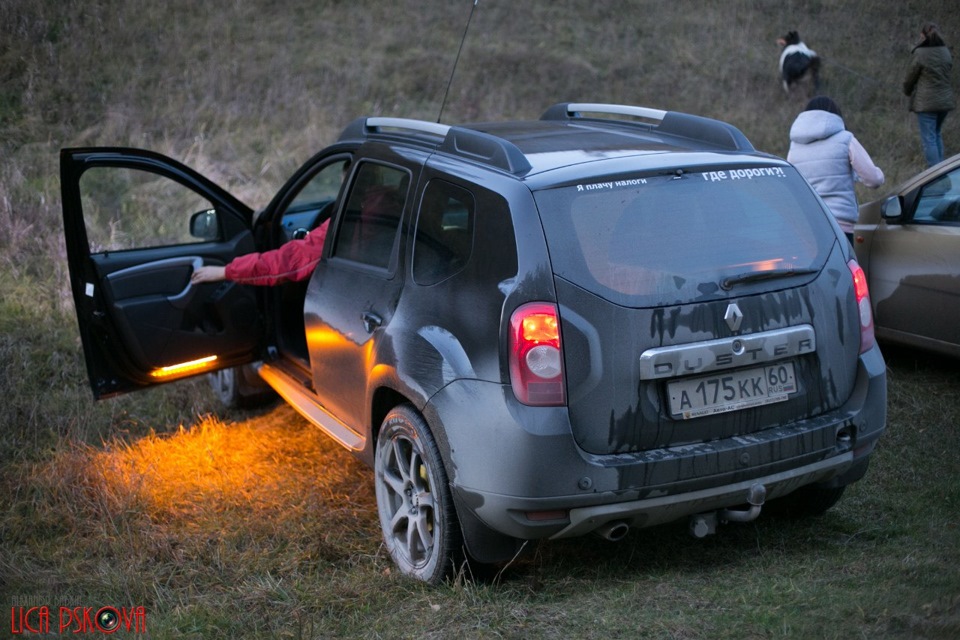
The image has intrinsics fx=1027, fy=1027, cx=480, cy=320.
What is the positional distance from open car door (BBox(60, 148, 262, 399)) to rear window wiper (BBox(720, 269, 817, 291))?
118 inches

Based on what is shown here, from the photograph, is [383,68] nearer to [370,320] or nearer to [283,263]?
[283,263]

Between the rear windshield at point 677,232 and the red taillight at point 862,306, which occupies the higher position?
the rear windshield at point 677,232

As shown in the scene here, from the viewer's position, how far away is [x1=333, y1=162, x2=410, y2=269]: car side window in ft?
14.7

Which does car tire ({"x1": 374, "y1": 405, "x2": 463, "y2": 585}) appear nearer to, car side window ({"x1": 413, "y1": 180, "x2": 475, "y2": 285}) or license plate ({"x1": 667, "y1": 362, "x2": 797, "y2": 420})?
car side window ({"x1": 413, "y1": 180, "x2": 475, "y2": 285})

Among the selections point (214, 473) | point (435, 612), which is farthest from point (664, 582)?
point (214, 473)

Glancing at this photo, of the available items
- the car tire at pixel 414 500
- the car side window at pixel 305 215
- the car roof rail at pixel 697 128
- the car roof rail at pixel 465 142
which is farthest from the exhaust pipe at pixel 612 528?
the car side window at pixel 305 215

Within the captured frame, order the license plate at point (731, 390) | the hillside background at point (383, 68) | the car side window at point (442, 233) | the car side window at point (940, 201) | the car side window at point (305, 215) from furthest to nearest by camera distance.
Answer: the hillside background at point (383, 68) → the car side window at point (940, 201) → the car side window at point (305, 215) → the car side window at point (442, 233) → the license plate at point (731, 390)

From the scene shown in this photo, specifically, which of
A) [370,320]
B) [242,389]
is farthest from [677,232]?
[242,389]

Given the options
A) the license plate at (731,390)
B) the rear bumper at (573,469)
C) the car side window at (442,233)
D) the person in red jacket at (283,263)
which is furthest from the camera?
the person in red jacket at (283,263)

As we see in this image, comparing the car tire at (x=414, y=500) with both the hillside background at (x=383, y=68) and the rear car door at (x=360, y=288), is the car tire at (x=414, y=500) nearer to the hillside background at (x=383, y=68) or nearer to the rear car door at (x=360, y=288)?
the rear car door at (x=360, y=288)

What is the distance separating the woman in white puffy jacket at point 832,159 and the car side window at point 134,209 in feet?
18.2

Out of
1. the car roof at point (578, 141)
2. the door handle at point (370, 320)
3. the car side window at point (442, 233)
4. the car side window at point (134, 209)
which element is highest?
the car roof at point (578, 141)

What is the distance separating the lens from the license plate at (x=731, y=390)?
11.8ft

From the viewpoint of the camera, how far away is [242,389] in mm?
6719
